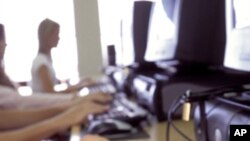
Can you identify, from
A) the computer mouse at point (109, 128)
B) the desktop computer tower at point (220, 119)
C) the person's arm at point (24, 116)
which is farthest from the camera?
the person's arm at point (24, 116)

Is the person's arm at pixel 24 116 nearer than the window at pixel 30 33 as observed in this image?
Yes

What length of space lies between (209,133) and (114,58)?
7.69 feet

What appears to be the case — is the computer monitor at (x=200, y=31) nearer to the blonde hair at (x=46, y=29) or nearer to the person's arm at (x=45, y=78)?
the person's arm at (x=45, y=78)

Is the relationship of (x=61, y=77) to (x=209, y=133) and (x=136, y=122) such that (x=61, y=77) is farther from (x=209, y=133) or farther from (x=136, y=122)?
(x=209, y=133)

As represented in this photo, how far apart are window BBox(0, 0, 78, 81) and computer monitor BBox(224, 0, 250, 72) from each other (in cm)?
318

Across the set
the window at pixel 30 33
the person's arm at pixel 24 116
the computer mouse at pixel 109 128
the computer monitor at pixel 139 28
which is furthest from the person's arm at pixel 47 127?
the window at pixel 30 33

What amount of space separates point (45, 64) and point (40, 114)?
1256 millimetres

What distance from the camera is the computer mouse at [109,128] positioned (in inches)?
44.0

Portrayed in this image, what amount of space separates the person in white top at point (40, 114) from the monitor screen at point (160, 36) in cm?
35

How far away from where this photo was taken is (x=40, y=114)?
1527 millimetres

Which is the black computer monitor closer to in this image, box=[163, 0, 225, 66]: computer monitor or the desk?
box=[163, 0, 225, 66]: computer monitor

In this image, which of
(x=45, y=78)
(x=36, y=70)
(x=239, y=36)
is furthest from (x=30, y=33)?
(x=239, y=36)

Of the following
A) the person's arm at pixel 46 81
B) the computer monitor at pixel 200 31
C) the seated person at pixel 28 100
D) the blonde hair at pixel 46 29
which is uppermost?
the computer monitor at pixel 200 31

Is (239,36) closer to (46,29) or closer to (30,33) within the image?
(46,29)
